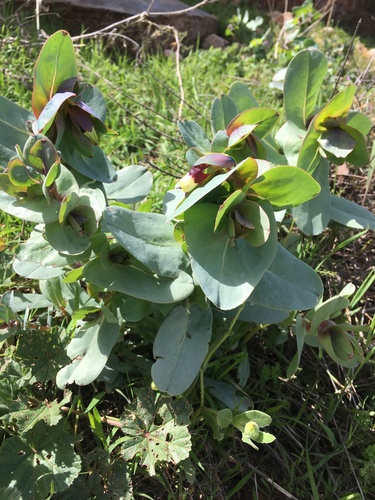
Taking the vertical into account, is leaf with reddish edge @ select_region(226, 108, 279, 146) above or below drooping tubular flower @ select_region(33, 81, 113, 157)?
above

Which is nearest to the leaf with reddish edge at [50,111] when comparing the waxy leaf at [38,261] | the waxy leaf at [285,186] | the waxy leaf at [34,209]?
the waxy leaf at [34,209]

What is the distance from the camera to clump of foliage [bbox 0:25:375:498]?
85cm

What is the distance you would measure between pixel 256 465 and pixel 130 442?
13.0 inches

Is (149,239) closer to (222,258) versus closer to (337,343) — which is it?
(222,258)

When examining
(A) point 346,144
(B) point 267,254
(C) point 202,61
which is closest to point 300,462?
(B) point 267,254

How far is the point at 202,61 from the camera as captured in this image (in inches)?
112

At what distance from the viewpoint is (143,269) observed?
0.98 metres

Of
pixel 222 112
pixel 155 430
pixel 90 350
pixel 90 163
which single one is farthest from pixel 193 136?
pixel 155 430

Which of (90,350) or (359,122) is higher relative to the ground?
(359,122)

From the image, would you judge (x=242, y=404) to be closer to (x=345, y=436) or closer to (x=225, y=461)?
(x=225, y=461)

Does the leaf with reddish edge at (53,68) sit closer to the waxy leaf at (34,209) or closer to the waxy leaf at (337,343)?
the waxy leaf at (34,209)

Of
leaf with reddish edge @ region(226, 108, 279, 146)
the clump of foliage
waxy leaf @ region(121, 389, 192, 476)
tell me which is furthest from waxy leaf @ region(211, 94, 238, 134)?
waxy leaf @ region(121, 389, 192, 476)

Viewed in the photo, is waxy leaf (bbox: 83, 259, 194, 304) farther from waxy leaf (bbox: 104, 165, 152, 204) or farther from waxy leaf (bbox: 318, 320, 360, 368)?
waxy leaf (bbox: 318, 320, 360, 368)

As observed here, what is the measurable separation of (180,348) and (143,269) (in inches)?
6.6
